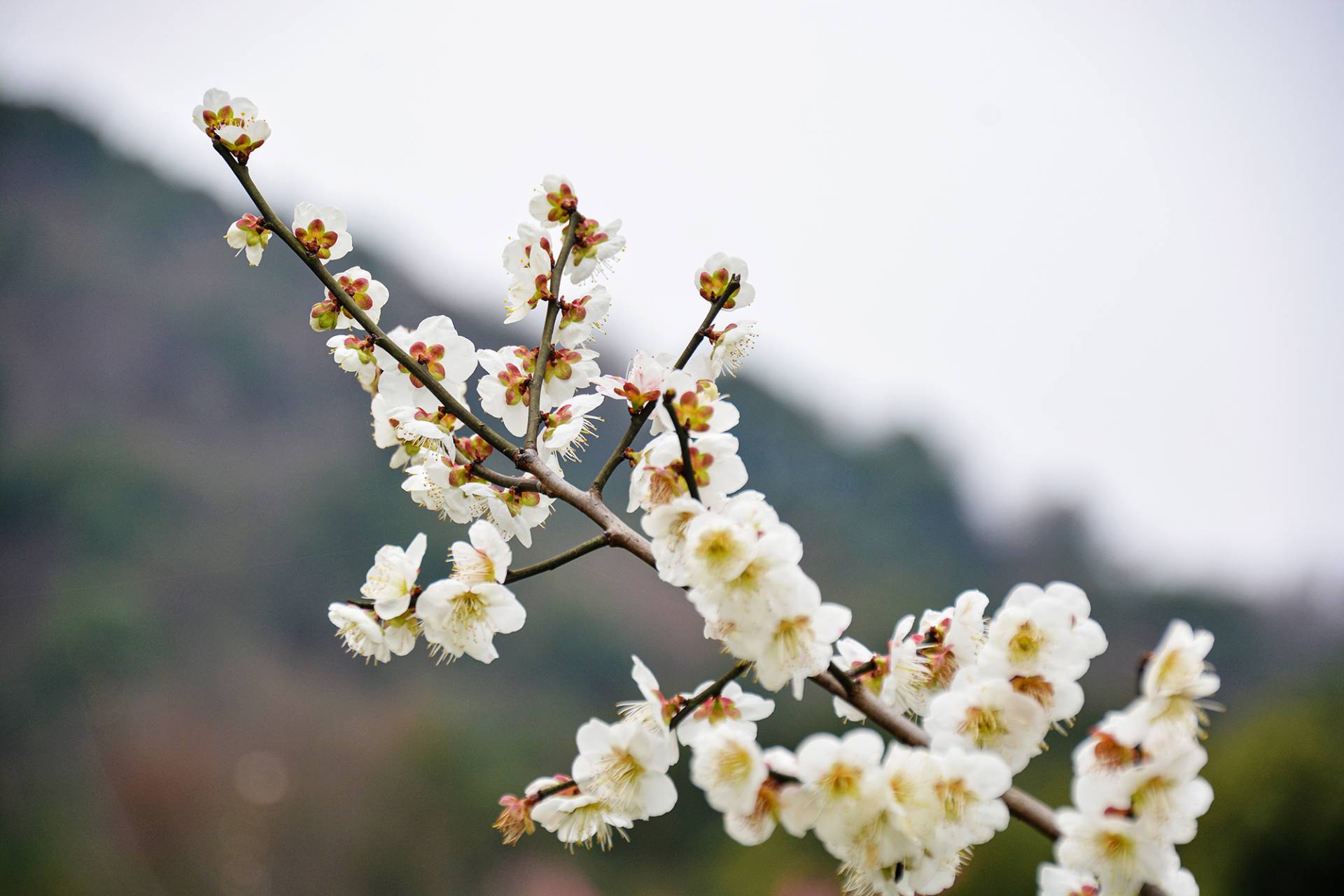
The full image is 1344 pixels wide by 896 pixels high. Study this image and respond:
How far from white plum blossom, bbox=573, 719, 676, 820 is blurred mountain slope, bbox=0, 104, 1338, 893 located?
6.05 meters

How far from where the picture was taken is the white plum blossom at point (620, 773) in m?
0.79

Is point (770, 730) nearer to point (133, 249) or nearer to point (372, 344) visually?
point (372, 344)

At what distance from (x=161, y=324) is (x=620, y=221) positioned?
15.6 meters

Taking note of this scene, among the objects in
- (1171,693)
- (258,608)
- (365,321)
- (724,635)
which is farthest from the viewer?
(258,608)

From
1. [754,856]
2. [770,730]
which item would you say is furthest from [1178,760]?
[770,730]

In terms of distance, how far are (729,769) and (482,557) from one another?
1.17 feet

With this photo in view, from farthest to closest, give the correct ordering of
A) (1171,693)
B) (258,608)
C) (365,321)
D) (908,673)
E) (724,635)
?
(258,608), (365,321), (908,673), (724,635), (1171,693)

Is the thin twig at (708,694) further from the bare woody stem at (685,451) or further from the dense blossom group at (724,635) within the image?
the bare woody stem at (685,451)

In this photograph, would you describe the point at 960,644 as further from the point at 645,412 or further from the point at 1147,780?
the point at 645,412

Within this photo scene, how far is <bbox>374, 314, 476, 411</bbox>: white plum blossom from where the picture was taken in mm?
1033

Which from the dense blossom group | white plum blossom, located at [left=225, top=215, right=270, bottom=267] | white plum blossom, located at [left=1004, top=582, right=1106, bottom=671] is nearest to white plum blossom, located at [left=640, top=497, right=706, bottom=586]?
the dense blossom group

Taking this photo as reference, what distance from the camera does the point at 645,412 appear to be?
2.99 feet

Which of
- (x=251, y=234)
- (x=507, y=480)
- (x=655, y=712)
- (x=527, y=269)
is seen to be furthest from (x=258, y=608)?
(x=655, y=712)

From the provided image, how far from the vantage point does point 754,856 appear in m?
7.36
